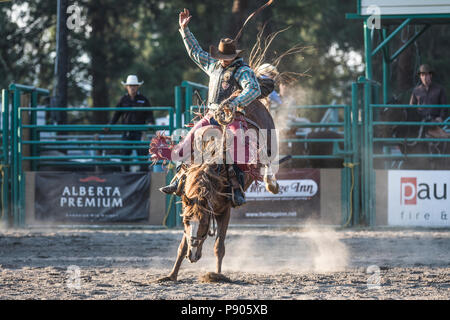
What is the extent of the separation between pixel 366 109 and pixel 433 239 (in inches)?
96.7

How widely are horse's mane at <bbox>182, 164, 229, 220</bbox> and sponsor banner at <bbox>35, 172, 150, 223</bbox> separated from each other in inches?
201

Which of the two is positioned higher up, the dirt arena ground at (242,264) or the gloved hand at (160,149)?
the gloved hand at (160,149)

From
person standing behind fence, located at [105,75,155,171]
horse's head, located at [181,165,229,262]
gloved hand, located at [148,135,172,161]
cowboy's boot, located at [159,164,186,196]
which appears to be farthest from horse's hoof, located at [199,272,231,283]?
person standing behind fence, located at [105,75,155,171]

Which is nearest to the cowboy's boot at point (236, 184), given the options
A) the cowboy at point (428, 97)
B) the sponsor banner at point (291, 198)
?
the sponsor banner at point (291, 198)

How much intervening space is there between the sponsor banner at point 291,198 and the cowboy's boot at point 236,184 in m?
4.55

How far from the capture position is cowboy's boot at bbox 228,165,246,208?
20.9 ft

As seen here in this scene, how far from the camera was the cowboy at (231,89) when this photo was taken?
651 cm

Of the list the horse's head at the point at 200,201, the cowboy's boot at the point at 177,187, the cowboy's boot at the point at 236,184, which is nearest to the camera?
the horse's head at the point at 200,201

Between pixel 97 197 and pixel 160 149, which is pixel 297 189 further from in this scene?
pixel 160 149

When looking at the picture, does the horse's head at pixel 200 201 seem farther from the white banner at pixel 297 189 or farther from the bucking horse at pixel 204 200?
the white banner at pixel 297 189

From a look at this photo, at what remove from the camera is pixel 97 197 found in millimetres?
11445

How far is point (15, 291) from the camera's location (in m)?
5.68

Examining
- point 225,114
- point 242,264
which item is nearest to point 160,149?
point 225,114

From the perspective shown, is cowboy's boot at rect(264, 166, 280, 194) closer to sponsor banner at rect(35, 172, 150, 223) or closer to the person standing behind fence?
sponsor banner at rect(35, 172, 150, 223)
